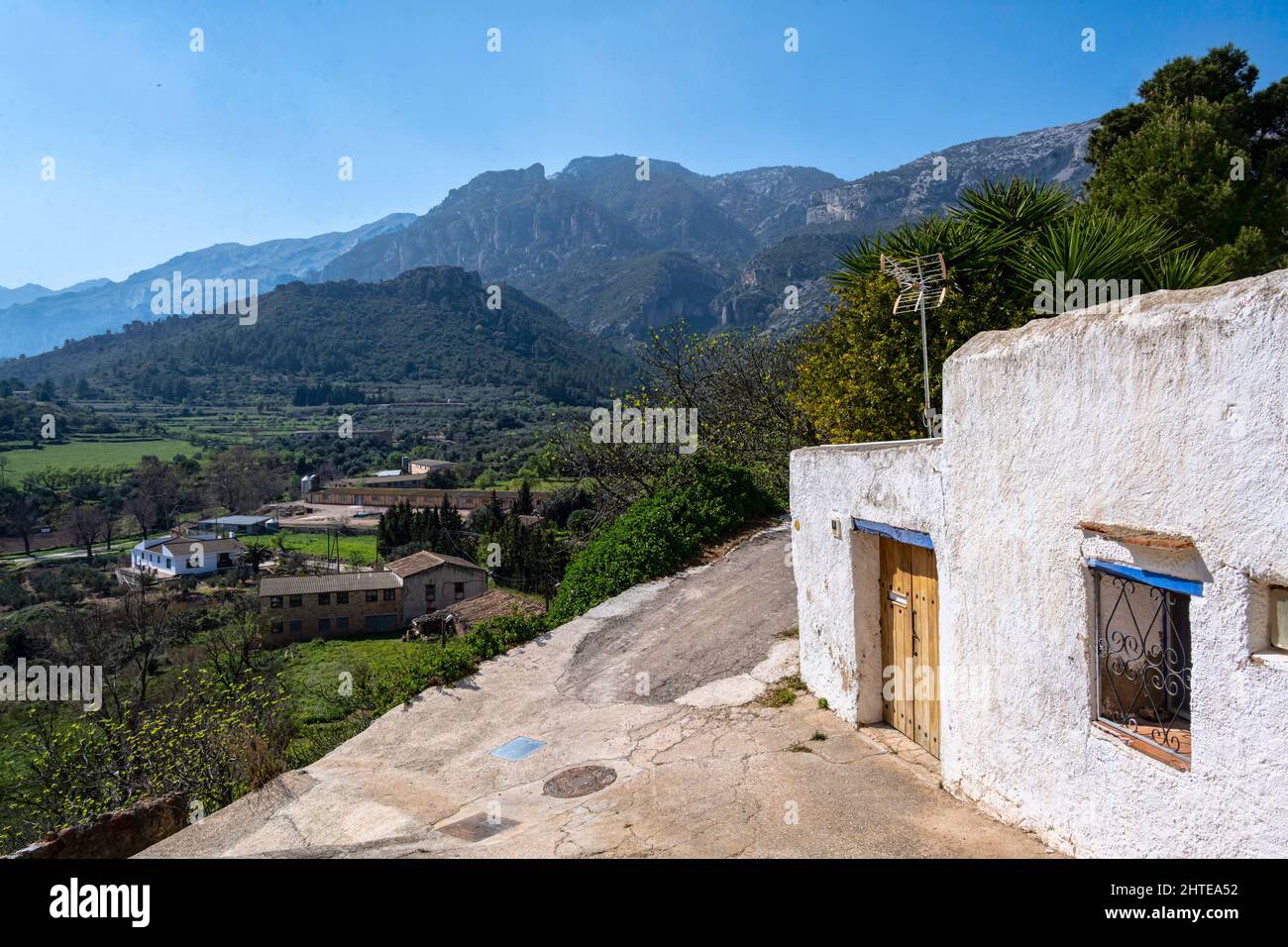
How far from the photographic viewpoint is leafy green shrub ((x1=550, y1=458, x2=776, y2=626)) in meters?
13.6

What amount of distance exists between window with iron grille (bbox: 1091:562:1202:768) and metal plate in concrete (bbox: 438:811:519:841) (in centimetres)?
452

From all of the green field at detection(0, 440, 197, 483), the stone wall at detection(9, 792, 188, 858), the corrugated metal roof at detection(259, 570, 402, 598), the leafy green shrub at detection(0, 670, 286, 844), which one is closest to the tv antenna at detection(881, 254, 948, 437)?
the leafy green shrub at detection(0, 670, 286, 844)

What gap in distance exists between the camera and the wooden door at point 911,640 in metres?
6.47

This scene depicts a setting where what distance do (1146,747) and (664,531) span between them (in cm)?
1040

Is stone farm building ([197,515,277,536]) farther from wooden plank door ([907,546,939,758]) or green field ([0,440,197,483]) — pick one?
wooden plank door ([907,546,939,758])

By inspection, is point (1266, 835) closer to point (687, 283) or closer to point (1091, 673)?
point (1091, 673)

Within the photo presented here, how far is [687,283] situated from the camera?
149 m

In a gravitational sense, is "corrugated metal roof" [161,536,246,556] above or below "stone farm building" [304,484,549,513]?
below

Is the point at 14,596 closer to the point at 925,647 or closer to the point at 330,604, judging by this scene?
the point at 330,604

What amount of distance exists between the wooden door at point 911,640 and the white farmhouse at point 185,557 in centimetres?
5265

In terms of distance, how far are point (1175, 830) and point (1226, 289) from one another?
255 cm

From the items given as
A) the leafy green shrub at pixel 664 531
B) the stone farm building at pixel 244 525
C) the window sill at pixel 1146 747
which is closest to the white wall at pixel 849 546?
the window sill at pixel 1146 747

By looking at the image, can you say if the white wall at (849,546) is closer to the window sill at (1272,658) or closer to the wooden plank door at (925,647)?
the wooden plank door at (925,647)
